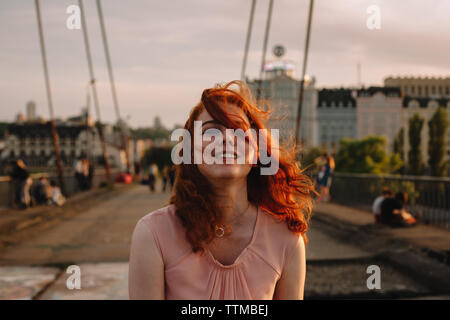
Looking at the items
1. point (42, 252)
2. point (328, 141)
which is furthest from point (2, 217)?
point (328, 141)

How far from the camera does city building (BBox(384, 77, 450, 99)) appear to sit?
59.4 meters

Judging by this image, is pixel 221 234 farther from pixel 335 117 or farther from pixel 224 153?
pixel 335 117

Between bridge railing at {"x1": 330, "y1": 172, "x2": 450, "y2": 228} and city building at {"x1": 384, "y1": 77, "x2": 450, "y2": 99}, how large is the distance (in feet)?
125

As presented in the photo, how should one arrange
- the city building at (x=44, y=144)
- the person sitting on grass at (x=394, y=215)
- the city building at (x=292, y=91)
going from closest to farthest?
the person sitting on grass at (x=394, y=215) < the city building at (x=292, y=91) < the city building at (x=44, y=144)

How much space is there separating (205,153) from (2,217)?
1422cm

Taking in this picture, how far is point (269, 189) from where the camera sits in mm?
2055

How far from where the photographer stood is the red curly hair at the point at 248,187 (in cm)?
183

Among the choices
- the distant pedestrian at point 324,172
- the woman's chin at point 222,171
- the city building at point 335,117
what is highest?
the woman's chin at point 222,171

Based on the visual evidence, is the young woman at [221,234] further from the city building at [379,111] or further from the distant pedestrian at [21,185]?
the city building at [379,111]

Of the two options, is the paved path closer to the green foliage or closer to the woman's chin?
the woman's chin

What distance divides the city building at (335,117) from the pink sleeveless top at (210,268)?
114031mm

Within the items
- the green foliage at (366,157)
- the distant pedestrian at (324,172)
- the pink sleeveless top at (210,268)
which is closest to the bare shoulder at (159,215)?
Result: the pink sleeveless top at (210,268)

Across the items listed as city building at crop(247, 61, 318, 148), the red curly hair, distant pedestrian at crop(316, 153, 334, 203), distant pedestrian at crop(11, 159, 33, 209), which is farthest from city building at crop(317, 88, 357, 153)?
the red curly hair

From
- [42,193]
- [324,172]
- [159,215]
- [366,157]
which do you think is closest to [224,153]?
[159,215]
